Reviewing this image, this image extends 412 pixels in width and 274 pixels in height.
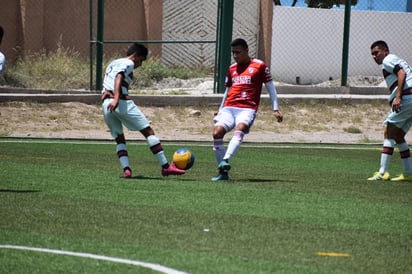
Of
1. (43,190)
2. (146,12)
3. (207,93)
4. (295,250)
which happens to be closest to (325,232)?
(295,250)

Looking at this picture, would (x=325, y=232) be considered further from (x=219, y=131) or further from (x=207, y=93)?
(x=207, y=93)

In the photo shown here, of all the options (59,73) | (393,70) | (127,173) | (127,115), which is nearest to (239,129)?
(127,115)

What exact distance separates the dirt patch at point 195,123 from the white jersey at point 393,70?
713 cm

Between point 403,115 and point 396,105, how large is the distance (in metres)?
0.44

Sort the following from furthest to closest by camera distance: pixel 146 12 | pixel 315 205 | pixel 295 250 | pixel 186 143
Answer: pixel 146 12 < pixel 186 143 < pixel 315 205 < pixel 295 250

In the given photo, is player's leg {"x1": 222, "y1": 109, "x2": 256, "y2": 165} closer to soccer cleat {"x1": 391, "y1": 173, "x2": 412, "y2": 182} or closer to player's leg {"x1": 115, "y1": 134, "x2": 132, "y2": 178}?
player's leg {"x1": 115, "y1": 134, "x2": 132, "y2": 178}

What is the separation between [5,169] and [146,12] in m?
19.9

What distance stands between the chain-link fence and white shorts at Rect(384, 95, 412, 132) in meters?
17.0

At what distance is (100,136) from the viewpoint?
21.1m

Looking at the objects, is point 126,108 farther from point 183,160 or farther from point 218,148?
point 218,148

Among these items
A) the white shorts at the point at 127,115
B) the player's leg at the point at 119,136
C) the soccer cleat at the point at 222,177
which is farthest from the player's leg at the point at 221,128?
the player's leg at the point at 119,136

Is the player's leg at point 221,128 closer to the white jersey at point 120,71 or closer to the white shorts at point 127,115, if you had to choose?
the white shorts at point 127,115

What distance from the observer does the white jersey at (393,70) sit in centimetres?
1422

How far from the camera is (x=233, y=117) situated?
46.9 ft
